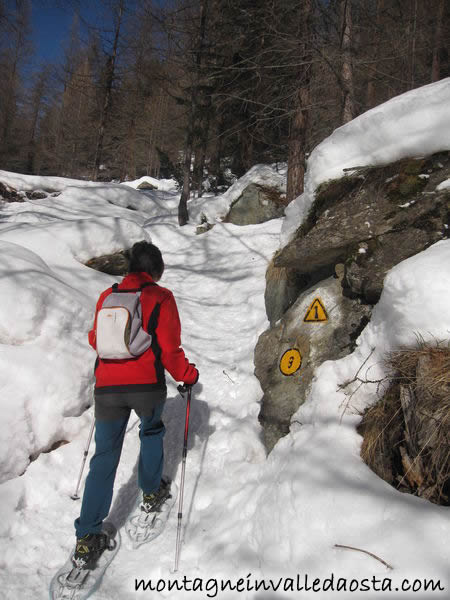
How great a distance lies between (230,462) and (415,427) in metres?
1.92

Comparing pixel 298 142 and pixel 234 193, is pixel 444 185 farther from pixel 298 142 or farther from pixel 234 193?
pixel 234 193

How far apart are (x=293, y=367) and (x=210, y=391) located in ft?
4.45

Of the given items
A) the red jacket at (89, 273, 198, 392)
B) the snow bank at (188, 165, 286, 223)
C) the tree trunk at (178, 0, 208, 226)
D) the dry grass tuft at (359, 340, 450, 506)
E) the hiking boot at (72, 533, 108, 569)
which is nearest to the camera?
the dry grass tuft at (359, 340, 450, 506)

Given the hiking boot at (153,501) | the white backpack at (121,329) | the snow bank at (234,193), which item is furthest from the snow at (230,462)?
the snow bank at (234,193)

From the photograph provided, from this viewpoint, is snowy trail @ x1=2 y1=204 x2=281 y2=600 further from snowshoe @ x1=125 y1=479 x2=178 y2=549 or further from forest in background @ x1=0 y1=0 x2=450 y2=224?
forest in background @ x1=0 y1=0 x2=450 y2=224

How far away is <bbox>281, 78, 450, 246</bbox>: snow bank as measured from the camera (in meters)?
3.39

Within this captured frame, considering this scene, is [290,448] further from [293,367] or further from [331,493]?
[293,367]

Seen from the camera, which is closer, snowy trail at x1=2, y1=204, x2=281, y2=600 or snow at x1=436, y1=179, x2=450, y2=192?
snowy trail at x1=2, y1=204, x2=281, y2=600

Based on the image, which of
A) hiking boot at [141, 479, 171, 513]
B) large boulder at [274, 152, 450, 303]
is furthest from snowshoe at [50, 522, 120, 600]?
large boulder at [274, 152, 450, 303]

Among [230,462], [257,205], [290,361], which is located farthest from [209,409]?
[257,205]

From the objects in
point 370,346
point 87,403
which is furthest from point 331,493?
point 87,403

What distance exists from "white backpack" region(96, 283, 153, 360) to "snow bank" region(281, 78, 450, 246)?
296 cm

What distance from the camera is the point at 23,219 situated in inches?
379

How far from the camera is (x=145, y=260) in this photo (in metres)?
2.74
